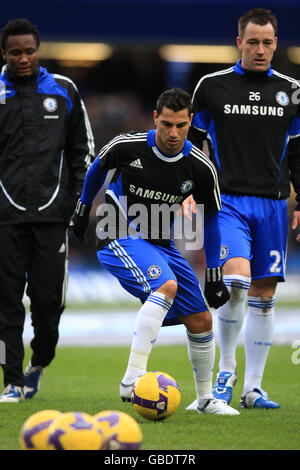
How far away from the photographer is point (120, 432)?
13.2ft

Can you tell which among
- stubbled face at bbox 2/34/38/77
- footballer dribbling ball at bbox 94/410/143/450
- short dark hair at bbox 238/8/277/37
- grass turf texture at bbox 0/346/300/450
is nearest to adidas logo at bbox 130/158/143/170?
stubbled face at bbox 2/34/38/77

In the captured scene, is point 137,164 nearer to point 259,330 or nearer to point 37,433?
point 259,330

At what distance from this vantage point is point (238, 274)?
6324 mm

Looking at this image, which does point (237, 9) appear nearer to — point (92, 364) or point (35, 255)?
point (92, 364)

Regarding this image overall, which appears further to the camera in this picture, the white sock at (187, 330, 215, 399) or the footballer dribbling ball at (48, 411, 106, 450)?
the white sock at (187, 330, 215, 399)

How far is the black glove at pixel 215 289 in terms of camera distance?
5.94 meters

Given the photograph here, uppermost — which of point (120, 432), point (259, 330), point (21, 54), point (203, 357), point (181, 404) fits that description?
point (21, 54)

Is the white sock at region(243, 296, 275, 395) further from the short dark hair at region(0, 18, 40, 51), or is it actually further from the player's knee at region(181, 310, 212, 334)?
the short dark hair at region(0, 18, 40, 51)

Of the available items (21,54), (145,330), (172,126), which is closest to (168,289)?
(145,330)

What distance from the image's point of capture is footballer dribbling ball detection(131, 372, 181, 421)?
529 cm

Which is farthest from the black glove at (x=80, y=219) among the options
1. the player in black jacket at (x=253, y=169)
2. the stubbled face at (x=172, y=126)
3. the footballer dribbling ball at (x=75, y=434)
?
the footballer dribbling ball at (x=75, y=434)

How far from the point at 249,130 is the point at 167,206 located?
103cm

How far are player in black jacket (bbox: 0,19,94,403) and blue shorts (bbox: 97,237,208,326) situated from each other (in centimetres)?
85
